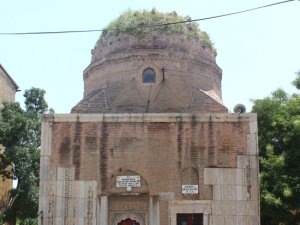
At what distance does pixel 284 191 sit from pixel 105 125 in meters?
5.98

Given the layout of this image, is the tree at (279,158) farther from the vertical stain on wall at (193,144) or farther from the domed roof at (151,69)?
the vertical stain on wall at (193,144)

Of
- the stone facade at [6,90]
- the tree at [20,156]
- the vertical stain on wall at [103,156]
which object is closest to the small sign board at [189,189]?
the vertical stain on wall at [103,156]

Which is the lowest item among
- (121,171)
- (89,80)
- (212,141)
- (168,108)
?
(121,171)

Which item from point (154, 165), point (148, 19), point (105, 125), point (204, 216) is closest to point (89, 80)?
point (148, 19)

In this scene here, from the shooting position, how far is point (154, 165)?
1278cm

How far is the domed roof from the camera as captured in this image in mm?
15117

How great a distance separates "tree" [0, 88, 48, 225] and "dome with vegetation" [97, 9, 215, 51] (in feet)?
14.1

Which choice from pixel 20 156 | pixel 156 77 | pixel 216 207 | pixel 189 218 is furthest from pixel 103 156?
pixel 20 156

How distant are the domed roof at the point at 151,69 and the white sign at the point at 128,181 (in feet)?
8.97

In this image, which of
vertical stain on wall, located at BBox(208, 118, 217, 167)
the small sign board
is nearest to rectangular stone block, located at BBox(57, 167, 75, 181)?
the small sign board

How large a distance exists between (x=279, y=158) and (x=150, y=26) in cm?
613

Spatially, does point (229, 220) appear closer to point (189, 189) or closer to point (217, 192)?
point (217, 192)

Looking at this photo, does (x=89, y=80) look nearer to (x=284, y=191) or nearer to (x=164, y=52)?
(x=164, y=52)

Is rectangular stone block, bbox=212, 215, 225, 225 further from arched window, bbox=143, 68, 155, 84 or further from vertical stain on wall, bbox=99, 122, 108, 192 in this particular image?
arched window, bbox=143, 68, 155, 84
